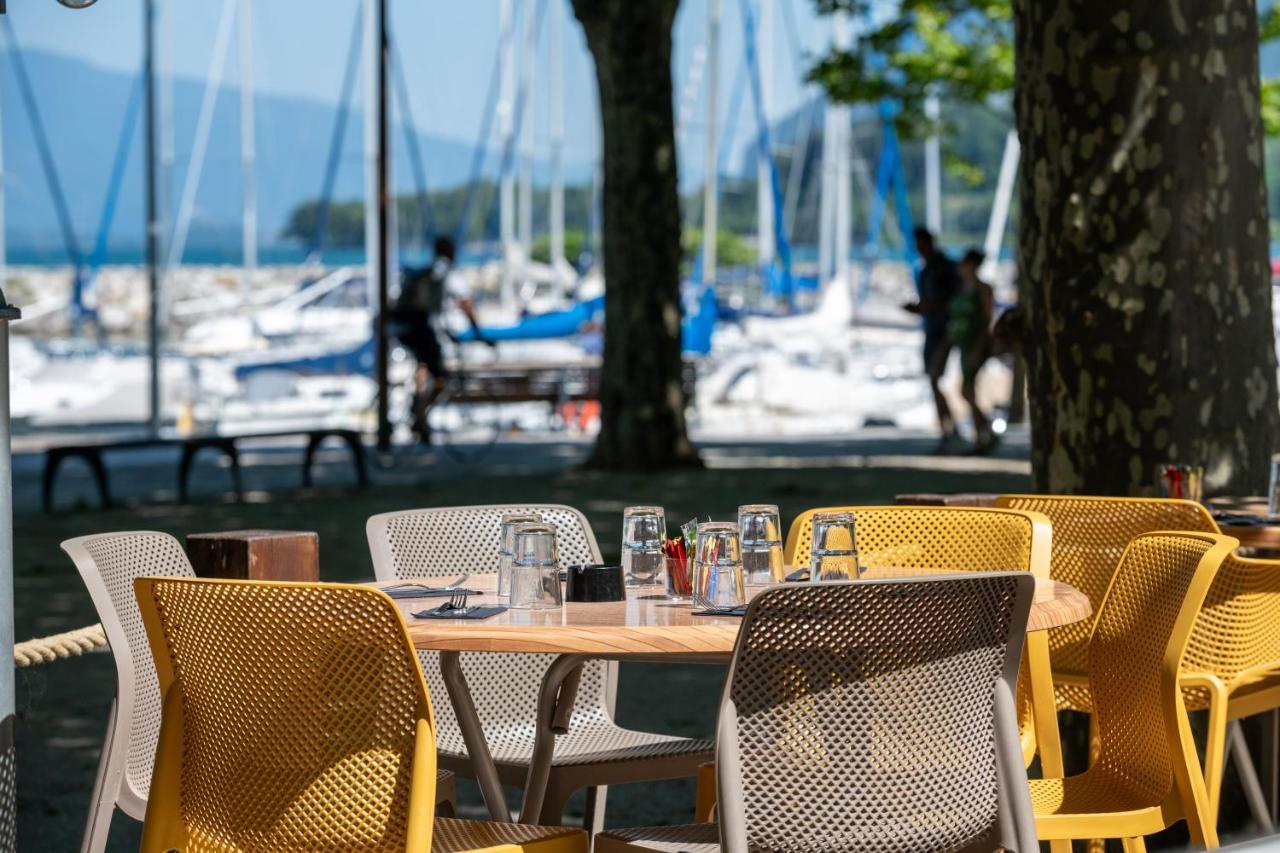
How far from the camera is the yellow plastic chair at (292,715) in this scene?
131 inches

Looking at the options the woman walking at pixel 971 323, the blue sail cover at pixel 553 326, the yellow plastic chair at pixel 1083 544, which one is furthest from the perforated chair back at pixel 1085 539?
the blue sail cover at pixel 553 326

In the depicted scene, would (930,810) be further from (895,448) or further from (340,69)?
(340,69)

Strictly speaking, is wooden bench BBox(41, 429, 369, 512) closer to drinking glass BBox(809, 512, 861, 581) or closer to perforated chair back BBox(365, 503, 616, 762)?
perforated chair back BBox(365, 503, 616, 762)

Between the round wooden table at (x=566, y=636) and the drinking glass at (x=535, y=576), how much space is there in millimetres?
44

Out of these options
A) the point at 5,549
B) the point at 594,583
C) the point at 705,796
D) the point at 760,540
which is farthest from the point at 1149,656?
the point at 5,549

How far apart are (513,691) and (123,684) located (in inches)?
49.7

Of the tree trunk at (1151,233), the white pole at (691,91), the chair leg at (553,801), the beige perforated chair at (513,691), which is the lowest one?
the chair leg at (553,801)

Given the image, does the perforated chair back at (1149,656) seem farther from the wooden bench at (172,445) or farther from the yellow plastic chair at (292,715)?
the wooden bench at (172,445)

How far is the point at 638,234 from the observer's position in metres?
18.0

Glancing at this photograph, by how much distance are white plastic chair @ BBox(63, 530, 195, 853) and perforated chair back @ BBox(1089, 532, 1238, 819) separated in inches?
78.3

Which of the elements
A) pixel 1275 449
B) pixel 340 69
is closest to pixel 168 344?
pixel 340 69

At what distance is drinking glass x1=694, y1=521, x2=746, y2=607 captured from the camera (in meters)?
3.88

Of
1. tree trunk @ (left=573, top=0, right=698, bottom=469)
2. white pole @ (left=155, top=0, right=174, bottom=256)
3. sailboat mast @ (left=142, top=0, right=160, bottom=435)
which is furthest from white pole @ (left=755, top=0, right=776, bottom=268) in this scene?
tree trunk @ (left=573, top=0, right=698, bottom=469)

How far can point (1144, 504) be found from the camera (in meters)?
5.23
